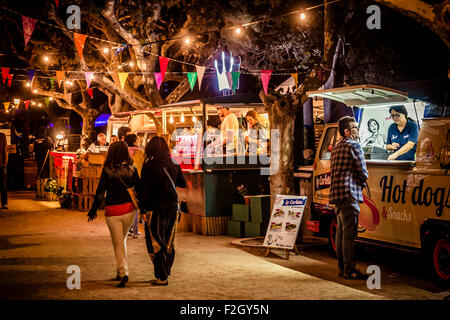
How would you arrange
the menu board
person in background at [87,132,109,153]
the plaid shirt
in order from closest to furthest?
the plaid shirt < the menu board < person in background at [87,132,109,153]

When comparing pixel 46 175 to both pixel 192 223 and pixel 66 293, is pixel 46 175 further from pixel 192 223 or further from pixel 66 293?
pixel 66 293

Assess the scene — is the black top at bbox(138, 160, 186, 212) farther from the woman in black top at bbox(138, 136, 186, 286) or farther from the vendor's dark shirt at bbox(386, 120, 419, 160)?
the vendor's dark shirt at bbox(386, 120, 419, 160)

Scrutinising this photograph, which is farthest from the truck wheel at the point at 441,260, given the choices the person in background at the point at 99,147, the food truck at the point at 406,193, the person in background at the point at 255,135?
the person in background at the point at 99,147

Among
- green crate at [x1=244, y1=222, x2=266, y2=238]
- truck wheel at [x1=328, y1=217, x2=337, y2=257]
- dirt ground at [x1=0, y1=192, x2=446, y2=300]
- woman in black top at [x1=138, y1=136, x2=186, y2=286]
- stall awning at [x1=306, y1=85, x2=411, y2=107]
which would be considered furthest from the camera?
green crate at [x1=244, y1=222, x2=266, y2=238]

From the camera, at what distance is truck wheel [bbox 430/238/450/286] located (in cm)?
700

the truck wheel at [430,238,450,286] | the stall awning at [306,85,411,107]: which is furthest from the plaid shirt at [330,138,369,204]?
the stall awning at [306,85,411,107]

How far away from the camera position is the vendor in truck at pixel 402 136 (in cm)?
852

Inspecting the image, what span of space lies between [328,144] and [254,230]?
2.70 m

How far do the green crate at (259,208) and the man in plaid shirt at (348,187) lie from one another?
352 cm

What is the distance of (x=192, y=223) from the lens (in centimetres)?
1212

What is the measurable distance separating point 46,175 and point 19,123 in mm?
19204

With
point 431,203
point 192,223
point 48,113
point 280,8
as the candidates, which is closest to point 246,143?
point 192,223

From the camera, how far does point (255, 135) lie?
39.6 ft

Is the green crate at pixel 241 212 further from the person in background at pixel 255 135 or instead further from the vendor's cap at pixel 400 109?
the vendor's cap at pixel 400 109
